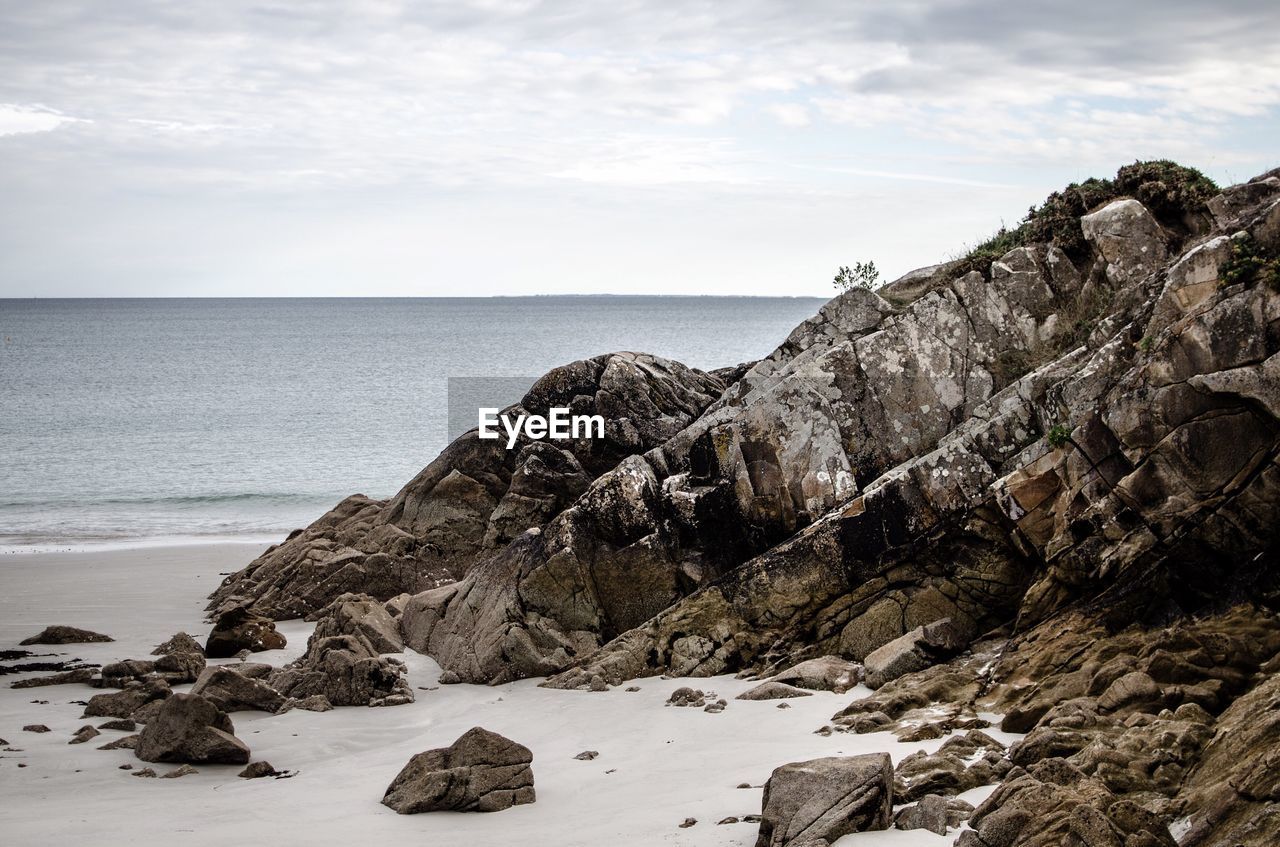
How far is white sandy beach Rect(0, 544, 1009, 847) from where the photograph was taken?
12688 mm

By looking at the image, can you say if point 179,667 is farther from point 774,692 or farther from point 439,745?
point 774,692

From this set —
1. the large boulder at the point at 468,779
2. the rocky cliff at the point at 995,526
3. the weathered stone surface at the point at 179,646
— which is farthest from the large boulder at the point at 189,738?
the weathered stone surface at the point at 179,646

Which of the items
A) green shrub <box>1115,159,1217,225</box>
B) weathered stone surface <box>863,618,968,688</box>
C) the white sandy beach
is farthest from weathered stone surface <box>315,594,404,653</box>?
green shrub <box>1115,159,1217,225</box>

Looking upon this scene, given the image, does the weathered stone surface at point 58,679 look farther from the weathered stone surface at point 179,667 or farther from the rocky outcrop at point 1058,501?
the rocky outcrop at point 1058,501

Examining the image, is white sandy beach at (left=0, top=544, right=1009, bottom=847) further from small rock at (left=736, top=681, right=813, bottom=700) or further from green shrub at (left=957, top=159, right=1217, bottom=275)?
green shrub at (left=957, top=159, right=1217, bottom=275)

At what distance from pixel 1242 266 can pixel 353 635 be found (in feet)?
50.2

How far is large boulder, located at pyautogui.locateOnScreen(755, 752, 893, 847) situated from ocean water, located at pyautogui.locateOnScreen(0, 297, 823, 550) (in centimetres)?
3105

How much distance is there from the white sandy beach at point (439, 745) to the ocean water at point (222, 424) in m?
22.8

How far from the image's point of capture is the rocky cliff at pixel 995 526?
1217 centimetres

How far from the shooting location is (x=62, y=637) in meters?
22.8

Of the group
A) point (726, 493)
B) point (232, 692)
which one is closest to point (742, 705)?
point (726, 493)

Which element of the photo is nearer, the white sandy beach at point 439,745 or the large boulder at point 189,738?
the white sandy beach at point 439,745

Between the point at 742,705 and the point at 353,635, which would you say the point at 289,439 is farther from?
the point at 742,705

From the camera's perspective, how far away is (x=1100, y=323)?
18359 millimetres
